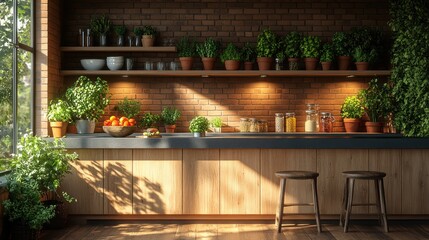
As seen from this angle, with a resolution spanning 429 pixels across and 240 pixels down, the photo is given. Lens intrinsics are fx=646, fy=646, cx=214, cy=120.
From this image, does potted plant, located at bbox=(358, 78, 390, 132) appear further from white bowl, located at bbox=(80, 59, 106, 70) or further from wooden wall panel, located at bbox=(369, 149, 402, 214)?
white bowl, located at bbox=(80, 59, 106, 70)

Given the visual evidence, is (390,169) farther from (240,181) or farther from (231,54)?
(231,54)

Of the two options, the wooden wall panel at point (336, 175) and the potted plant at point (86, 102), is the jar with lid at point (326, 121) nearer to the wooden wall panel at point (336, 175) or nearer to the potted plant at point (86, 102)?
the wooden wall panel at point (336, 175)

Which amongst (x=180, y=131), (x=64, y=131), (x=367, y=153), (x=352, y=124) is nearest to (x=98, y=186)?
(x=64, y=131)

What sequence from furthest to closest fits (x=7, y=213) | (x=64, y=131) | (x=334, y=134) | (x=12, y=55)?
(x=334, y=134), (x=64, y=131), (x=12, y=55), (x=7, y=213)

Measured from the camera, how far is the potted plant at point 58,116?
7.69m

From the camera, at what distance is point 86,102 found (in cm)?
809

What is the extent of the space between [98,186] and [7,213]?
4.15 feet

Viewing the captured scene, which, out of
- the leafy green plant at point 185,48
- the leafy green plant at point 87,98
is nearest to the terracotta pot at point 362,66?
the leafy green plant at point 185,48

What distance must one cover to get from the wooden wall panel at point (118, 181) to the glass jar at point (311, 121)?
2724 millimetres

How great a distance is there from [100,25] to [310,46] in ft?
9.07

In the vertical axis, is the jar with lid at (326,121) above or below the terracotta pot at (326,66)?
below

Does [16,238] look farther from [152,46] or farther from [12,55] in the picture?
[152,46]

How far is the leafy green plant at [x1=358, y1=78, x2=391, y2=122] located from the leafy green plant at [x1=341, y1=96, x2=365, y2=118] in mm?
66

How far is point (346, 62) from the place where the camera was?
27.8ft
